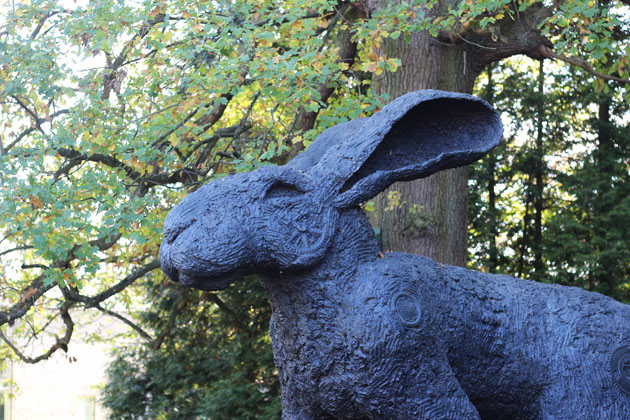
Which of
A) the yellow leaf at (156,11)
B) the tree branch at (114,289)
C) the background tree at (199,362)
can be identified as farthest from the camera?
the background tree at (199,362)

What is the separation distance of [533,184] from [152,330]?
680cm

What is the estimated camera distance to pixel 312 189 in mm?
2520

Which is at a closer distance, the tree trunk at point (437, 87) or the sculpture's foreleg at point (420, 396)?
the sculpture's foreleg at point (420, 396)

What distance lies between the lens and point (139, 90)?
7086mm

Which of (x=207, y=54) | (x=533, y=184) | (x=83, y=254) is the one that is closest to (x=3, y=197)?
(x=83, y=254)

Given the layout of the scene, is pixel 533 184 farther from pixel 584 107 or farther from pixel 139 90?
pixel 139 90

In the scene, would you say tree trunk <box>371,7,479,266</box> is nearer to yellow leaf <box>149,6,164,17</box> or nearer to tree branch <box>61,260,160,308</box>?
yellow leaf <box>149,6,164,17</box>

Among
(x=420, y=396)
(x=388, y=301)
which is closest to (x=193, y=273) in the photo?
(x=388, y=301)

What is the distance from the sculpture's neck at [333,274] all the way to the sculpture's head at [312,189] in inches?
1.8

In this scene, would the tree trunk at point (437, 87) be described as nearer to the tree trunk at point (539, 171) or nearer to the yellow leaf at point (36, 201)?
the yellow leaf at point (36, 201)

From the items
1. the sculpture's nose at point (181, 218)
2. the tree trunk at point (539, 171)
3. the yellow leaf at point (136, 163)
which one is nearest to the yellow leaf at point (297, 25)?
the yellow leaf at point (136, 163)

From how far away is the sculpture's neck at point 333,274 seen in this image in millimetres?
2455

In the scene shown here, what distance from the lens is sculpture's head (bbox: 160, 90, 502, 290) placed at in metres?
2.30

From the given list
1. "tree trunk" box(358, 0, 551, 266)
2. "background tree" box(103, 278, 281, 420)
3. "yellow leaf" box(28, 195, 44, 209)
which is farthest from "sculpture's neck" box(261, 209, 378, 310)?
"background tree" box(103, 278, 281, 420)
